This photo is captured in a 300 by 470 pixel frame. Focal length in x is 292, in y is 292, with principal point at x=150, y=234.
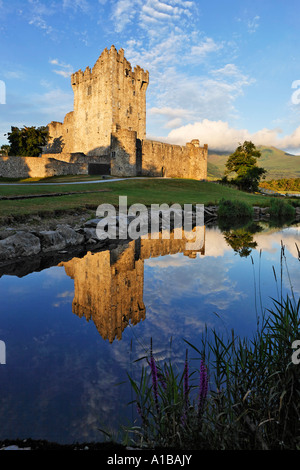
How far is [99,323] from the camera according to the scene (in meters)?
4.03

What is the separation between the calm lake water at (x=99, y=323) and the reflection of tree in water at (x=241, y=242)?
91cm

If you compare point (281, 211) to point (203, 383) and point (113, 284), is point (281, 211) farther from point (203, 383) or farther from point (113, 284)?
point (203, 383)

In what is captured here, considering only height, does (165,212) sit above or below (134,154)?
below

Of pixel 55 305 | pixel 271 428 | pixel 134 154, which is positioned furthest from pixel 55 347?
pixel 134 154

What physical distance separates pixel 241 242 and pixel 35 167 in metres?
30.4

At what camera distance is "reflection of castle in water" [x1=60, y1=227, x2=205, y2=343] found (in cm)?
416

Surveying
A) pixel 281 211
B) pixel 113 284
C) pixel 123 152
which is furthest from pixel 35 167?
pixel 113 284

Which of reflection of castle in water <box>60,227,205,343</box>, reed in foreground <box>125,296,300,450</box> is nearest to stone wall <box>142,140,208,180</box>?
reflection of castle in water <box>60,227,205,343</box>

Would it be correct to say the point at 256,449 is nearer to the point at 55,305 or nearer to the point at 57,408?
the point at 57,408

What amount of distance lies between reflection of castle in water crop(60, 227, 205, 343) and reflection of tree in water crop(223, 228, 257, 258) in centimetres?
120

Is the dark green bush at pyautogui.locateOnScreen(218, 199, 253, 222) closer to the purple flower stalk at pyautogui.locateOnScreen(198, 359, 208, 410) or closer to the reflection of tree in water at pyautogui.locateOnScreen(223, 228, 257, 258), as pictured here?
the reflection of tree in water at pyautogui.locateOnScreen(223, 228, 257, 258)

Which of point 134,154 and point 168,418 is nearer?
point 168,418

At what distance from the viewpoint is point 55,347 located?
336 cm
